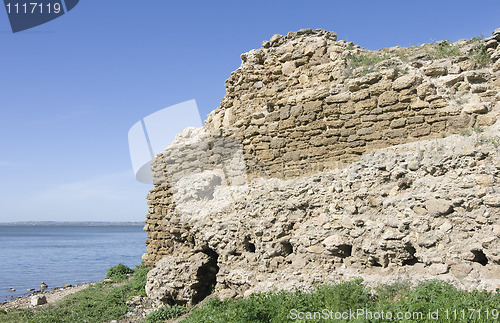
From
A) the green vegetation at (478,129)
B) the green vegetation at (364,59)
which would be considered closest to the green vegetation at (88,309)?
the green vegetation at (364,59)

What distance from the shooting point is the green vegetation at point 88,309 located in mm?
8367

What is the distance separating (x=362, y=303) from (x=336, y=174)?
103 inches

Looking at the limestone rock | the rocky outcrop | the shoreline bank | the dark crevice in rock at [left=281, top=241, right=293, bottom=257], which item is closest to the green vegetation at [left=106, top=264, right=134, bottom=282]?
the shoreline bank

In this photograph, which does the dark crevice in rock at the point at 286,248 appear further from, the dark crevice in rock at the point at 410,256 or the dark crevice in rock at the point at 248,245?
the dark crevice in rock at the point at 410,256

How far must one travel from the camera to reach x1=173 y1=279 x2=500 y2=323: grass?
13.3ft

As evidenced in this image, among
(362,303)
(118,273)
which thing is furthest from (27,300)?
(362,303)

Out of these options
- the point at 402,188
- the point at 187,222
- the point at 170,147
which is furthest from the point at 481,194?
the point at 170,147

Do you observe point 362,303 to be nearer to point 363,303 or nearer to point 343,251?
point 363,303

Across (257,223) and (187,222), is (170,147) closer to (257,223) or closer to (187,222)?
(187,222)

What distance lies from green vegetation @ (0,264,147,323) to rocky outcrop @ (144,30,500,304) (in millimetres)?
1198

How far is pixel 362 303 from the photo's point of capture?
482 cm

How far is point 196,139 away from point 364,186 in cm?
475

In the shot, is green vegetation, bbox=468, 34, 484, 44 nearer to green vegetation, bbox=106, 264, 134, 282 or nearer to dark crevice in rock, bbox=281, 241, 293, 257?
dark crevice in rock, bbox=281, 241, 293, 257

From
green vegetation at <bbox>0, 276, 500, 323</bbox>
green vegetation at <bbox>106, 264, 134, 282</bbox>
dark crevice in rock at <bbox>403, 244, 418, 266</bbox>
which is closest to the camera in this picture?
green vegetation at <bbox>0, 276, 500, 323</bbox>
